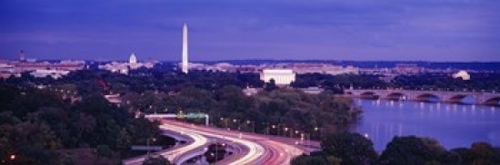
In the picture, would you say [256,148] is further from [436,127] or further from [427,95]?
[427,95]

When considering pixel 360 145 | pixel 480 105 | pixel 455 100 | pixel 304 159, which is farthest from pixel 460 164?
pixel 455 100

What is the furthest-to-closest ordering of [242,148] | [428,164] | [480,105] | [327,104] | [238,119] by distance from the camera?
[480,105] → [327,104] → [238,119] → [242,148] → [428,164]

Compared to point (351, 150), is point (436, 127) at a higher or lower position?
lower

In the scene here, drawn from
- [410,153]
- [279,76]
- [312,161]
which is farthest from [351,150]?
[279,76]

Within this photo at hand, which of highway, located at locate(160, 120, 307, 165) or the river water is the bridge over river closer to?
the river water

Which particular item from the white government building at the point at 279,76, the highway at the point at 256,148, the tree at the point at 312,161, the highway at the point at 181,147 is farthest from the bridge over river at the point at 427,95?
the tree at the point at 312,161

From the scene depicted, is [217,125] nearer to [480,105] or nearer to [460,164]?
[460,164]
